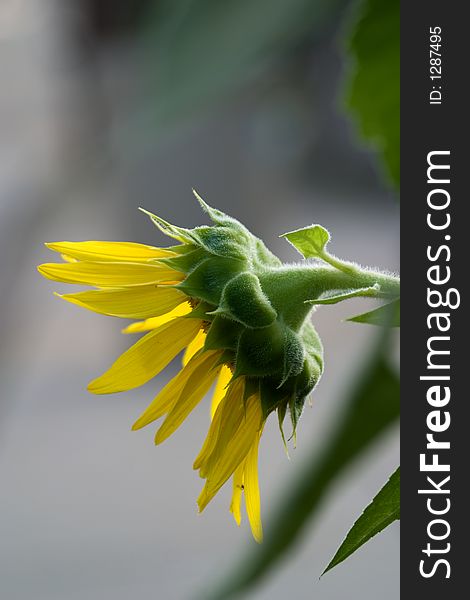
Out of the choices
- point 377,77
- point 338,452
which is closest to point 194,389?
point 338,452

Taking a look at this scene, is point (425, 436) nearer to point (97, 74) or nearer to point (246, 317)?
point (246, 317)

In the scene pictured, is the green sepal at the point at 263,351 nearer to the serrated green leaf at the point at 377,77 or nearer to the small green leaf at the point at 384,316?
the small green leaf at the point at 384,316

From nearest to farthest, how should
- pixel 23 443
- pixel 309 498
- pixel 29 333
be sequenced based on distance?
pixel 309 498 < pixel 23 443 < pixel 29 333

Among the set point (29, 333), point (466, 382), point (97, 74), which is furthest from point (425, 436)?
point (29, 333)

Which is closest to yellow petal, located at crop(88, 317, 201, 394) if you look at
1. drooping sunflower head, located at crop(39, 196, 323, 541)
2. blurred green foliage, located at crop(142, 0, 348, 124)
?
drooping sunflower head, located at crop(39, 196, 323, 541)

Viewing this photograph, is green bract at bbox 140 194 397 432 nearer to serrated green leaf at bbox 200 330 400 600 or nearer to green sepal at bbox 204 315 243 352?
green sepal at bbox 204 315 243 352

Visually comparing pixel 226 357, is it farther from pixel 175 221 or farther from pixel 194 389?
pixel 175 221
